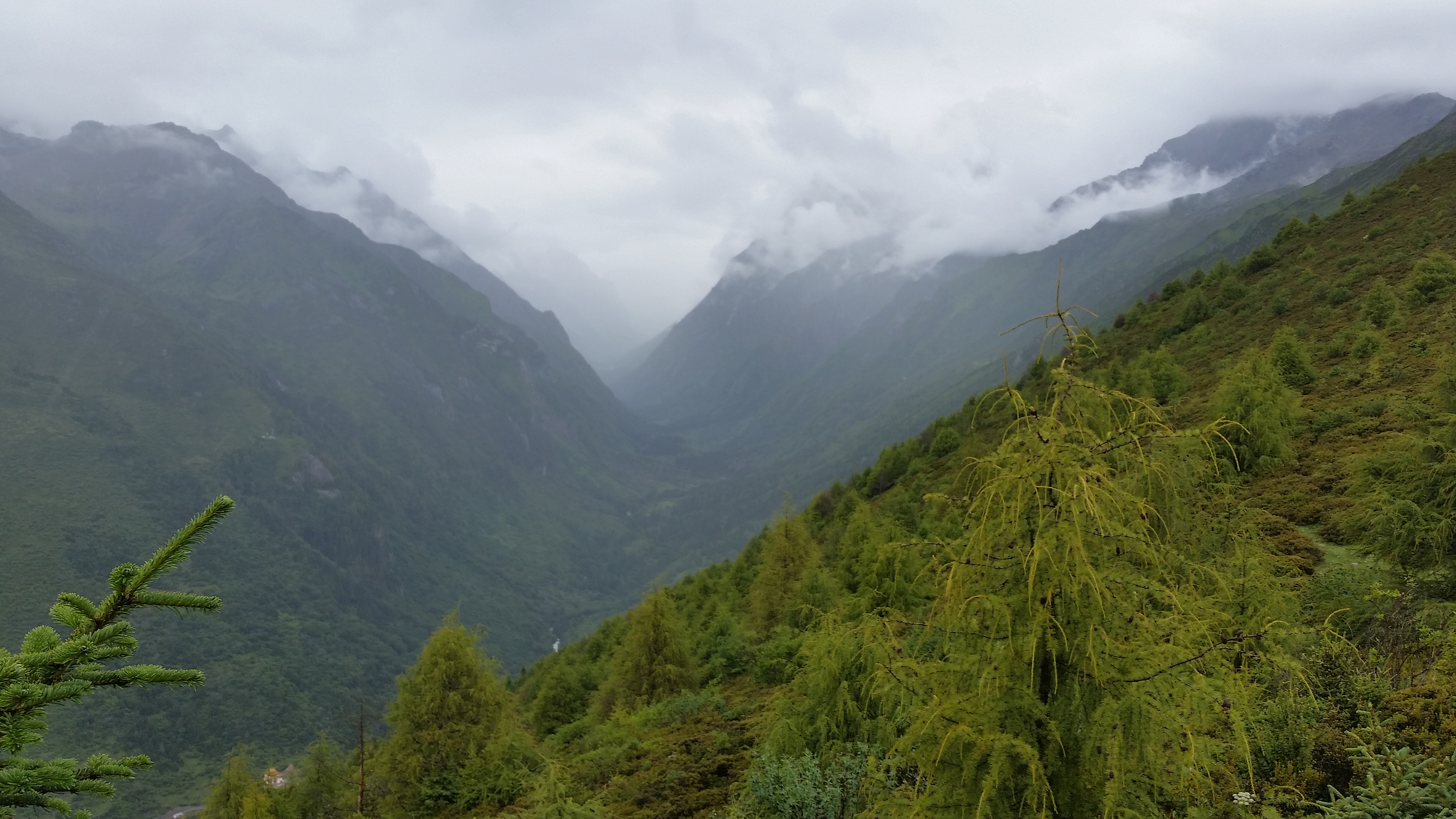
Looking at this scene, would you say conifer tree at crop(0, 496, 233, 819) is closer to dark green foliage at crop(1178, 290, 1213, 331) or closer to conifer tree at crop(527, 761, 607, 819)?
conifer tree at crop(527, 761, 607, 819)

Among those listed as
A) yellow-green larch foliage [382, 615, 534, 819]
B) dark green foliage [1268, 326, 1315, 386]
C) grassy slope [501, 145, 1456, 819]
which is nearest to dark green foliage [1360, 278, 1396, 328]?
grassy slope [501, 145, 1456, 819]

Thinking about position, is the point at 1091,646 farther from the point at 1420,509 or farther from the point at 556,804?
the point at 1420,509

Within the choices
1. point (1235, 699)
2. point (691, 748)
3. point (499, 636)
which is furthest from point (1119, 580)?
point (499, 636)

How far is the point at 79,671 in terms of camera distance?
10.7 feet

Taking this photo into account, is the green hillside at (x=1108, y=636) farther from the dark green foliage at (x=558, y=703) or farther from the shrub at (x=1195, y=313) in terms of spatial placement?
the shrub at (x=1195, y=313)

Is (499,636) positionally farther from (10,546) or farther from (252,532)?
(10,546)

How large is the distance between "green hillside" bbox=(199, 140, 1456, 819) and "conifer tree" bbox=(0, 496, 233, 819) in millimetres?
4332

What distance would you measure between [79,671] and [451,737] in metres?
18.6

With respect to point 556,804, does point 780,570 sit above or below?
below

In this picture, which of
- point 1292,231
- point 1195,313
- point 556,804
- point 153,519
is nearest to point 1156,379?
point 1195,313

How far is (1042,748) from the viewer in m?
4.10

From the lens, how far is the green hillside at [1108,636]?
3.97 metres

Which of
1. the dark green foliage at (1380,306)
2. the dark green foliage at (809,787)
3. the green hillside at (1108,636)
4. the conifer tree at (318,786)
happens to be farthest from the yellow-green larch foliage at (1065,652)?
the conifer tree at (318,786)

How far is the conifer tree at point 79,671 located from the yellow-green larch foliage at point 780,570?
21.7 metres
